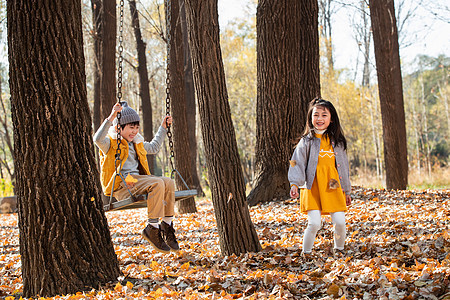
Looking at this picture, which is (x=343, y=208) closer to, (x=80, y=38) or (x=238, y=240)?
(x=238, y=240)

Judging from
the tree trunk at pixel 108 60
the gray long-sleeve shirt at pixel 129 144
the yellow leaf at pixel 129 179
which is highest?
the tree trunk at pixel 108 60

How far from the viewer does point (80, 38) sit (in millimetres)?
4309

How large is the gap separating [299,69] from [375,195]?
8.97 feet

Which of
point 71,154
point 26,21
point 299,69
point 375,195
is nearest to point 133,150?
point 71,154

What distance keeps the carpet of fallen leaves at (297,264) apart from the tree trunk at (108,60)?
4.28 m

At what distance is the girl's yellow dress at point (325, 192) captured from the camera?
185 inches

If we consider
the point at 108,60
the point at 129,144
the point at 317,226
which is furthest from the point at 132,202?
the point at 108,60

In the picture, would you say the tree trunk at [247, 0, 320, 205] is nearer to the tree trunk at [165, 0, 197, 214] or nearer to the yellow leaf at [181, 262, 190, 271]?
the tree trunk at [165, 0, 197, 214]

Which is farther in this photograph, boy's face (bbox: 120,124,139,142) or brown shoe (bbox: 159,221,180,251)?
boy's face (bbox: 120,124,139,142)

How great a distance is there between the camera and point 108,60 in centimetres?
1092

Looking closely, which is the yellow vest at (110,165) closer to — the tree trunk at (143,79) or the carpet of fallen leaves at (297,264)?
the carpet of fallen leaves at (297,264)

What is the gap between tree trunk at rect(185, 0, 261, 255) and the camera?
4918mm

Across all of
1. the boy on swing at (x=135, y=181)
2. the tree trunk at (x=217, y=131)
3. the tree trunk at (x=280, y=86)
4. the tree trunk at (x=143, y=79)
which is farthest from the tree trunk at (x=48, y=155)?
the tree trunk at (x=143, y=79)

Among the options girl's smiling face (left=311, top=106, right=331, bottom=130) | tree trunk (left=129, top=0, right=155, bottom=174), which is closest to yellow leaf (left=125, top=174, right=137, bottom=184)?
girl's smiling face (left=311, top=106, right=331, bottom=130)
